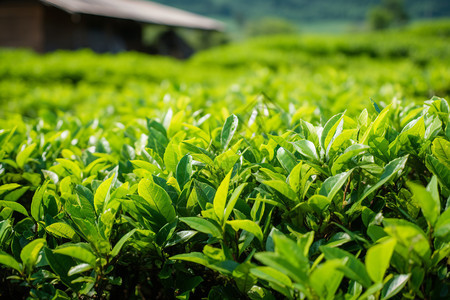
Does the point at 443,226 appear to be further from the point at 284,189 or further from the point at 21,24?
the point at 21,24

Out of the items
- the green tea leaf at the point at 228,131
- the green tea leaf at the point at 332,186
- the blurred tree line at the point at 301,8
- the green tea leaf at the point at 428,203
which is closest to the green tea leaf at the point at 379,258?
the green tea leaf at the point at 428,203

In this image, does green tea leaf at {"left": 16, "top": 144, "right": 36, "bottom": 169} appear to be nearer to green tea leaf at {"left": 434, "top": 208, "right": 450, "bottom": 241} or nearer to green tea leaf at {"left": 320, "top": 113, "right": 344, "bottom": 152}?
green tea leaf at {"left": 320, "top": 113, "right": 344, "bottom": 152}

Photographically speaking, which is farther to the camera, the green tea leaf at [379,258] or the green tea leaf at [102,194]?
the green tea leaf at [102,194]

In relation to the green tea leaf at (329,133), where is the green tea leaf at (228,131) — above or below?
below

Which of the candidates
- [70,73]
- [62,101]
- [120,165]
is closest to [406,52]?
[70,73]

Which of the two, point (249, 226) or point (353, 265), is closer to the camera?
point (353, 265)

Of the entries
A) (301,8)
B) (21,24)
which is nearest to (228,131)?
(21,24)

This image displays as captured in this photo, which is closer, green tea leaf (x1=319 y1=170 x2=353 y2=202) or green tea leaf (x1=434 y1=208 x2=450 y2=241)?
green tea leaf (x1=434 y1=208 x2=450 y2=241)

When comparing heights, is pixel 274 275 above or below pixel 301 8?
below

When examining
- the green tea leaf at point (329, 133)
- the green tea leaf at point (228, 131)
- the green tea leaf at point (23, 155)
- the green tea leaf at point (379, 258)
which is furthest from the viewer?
the green tea leaf at point (23, 155)

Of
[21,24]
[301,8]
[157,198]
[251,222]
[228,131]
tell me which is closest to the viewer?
[251,222]

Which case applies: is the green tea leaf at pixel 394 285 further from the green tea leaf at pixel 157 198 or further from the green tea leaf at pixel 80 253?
the green tea leaf at pixel 80 253

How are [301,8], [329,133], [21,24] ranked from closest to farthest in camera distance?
[329,133] < [21,24] < [301,8]

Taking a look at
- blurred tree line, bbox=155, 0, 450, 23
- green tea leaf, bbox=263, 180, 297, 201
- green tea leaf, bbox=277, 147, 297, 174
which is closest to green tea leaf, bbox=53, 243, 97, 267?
green tea leaf, bbox=263, 180, 297, 201
